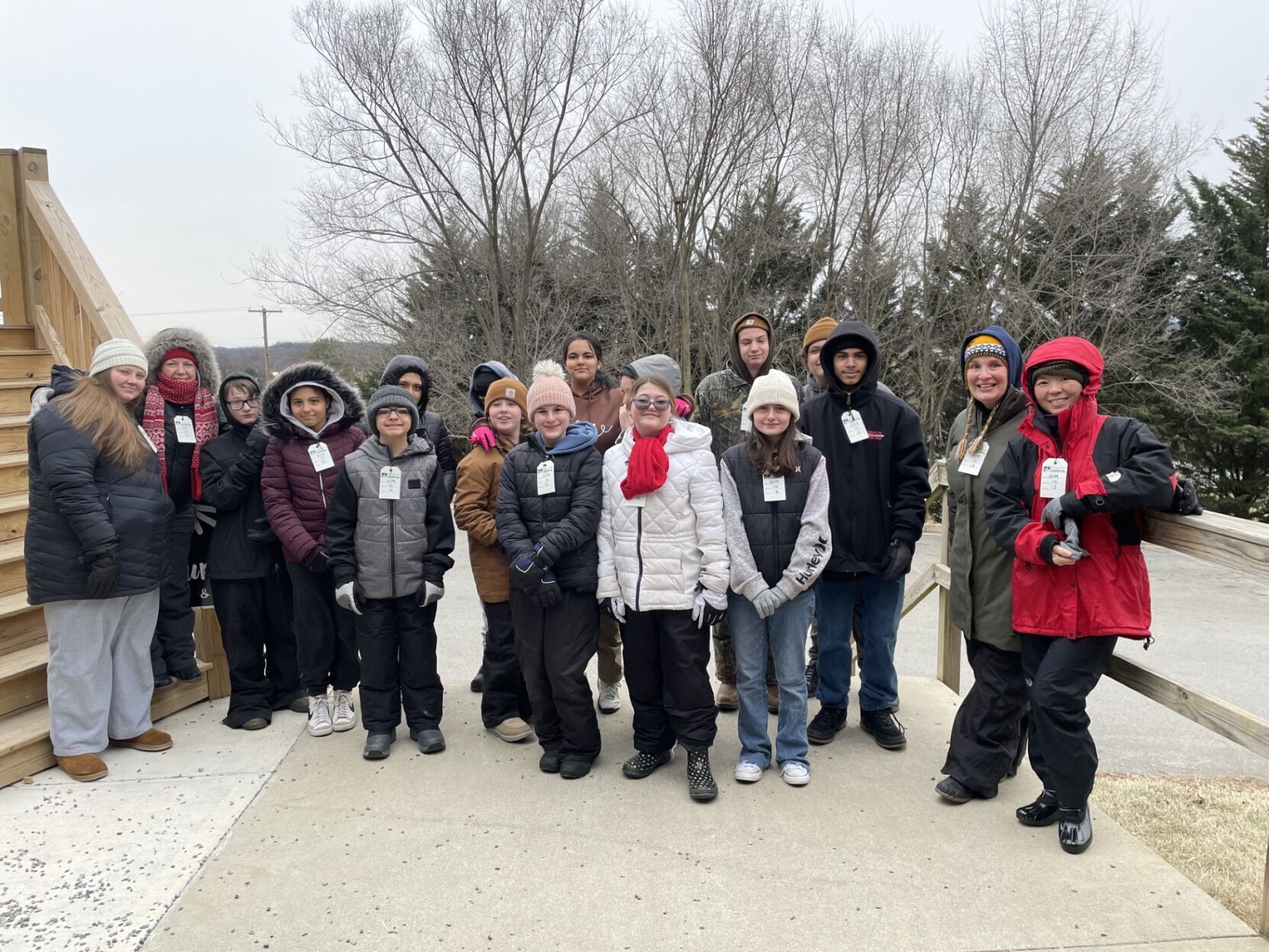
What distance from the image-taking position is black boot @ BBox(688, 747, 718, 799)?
11.5ft

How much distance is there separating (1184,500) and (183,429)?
4.58 metres

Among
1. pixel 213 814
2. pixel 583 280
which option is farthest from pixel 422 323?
pixel 213 814

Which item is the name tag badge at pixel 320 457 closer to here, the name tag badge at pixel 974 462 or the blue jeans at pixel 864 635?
the blue jeans at pixel 864 635

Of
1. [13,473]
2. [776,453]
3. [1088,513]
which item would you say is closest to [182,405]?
[13,473]

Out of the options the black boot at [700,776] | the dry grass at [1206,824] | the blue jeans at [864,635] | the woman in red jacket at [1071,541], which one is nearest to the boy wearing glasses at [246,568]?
the black boot at [700,776]

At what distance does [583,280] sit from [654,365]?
597 inches

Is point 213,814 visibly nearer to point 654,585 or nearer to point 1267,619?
point 654,585

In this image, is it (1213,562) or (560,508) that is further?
(560,508)

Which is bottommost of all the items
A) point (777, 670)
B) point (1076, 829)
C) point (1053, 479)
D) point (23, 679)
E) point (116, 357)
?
point (1076, 829)

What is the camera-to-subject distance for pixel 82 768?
3799 mm

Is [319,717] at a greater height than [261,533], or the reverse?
[261,533]

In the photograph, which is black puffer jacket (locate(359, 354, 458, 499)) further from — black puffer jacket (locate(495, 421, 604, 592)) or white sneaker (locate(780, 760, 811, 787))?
white sneaker (locate(780, 760, 811, 787))

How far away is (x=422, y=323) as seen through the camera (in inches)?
669

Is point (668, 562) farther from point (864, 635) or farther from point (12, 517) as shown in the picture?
point (12, 517)
